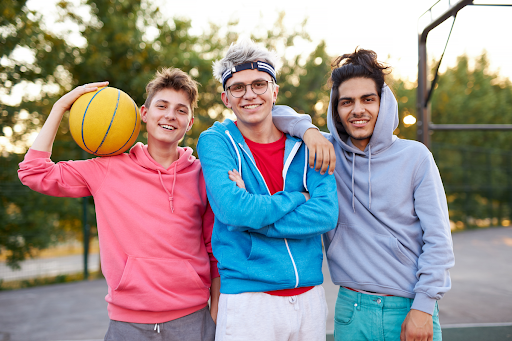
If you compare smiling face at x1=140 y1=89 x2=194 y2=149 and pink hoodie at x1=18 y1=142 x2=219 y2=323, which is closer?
pink hoodie at x1=18 y1=142 x2=219 y2=323

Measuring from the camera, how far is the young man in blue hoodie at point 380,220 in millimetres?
1991

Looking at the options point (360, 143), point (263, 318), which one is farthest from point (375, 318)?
point (360, 143)

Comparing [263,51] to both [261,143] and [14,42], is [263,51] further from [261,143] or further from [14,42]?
[14,42]

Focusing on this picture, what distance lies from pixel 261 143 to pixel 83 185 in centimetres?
103

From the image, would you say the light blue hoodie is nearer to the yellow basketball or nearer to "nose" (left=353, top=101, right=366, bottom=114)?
"nose" (left=353, top=101, right=366, bottom=114)

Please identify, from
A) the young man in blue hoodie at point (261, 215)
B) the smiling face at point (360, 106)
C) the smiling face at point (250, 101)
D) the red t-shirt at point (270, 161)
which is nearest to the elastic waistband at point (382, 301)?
the young man in blue hoodie at point (261, 215)

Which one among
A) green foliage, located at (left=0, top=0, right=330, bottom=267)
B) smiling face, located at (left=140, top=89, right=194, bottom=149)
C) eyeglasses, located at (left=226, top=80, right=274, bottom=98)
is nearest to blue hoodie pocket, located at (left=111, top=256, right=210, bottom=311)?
smiling face, located at (left=140, top=89, right=194, bottom=149)

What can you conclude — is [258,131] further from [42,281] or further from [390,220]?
[42,281]

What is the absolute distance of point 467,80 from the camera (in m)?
19.2

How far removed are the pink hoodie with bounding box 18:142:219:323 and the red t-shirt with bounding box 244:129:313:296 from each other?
448mm

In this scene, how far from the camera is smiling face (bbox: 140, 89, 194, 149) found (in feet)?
7.34

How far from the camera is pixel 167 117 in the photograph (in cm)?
224

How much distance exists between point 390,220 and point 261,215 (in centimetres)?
78

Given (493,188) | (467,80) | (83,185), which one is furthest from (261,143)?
(467,80)
